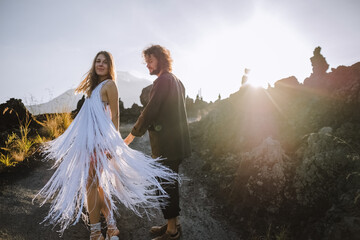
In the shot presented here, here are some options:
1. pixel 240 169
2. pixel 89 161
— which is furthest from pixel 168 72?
pixel 240 169

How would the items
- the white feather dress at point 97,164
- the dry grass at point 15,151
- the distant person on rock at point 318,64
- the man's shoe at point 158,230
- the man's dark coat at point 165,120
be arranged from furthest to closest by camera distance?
the distant person on rock at point 318,64 → the dry grass at point 15,151 → the man's shoe at point 158,230 → the man's dark coat at point 165,120 → the white feather dress at point 97,164

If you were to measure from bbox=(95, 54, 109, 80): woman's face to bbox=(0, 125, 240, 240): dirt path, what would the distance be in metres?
2.08

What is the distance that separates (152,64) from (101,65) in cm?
62

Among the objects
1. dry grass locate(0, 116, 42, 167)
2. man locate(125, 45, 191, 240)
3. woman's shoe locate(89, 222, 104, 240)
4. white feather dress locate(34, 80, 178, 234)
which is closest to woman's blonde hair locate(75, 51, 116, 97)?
white feather dress locate(34, 80, 178, 234)

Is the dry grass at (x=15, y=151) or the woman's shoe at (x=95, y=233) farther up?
the dry grass at (x=15, y=151)

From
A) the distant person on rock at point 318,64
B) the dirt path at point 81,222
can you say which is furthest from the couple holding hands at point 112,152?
the distant person on rock at point 318,64

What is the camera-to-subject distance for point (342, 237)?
185cm

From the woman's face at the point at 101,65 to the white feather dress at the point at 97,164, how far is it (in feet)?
0.58

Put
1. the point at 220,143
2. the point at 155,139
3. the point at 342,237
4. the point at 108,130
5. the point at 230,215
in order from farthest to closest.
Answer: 1. the point at 220,143
2. the point at 230,215
3. the point at 155,139
4. the point at 108,130
5. the point at 342,237

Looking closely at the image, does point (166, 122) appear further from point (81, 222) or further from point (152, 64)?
point (81, 222)

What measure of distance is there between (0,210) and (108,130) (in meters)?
2.13

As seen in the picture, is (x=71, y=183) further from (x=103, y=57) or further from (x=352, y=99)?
(x=352, y=99)

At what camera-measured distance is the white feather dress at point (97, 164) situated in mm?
1934

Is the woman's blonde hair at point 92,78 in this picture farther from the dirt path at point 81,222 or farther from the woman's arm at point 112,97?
the dirt path at point 81,222
